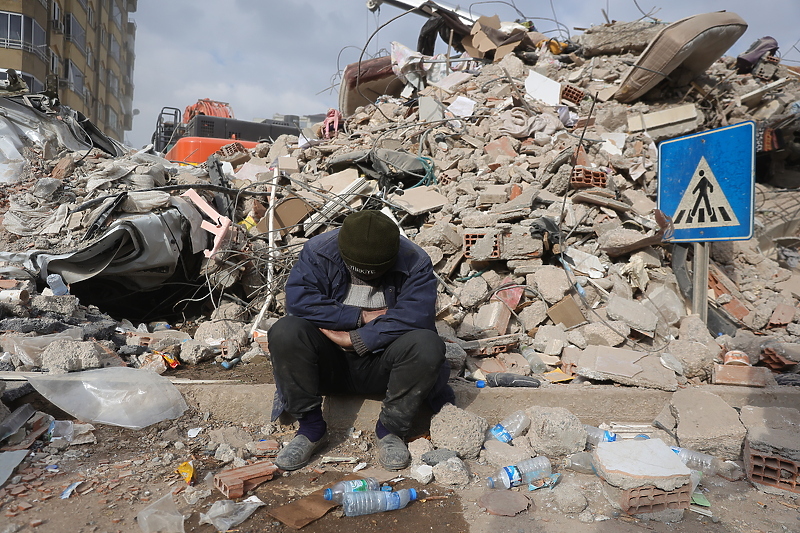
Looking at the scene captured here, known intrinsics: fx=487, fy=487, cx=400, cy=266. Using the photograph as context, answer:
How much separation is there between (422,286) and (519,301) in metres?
1.69

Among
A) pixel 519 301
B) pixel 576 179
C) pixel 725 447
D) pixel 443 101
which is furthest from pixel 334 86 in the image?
pixel 725 447

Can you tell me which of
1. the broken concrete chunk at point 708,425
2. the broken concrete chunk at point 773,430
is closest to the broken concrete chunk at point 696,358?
the broken concrete chunk at point 708,425

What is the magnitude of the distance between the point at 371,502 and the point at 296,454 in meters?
0.52

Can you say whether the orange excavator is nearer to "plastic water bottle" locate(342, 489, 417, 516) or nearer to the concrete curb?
the concrete curb

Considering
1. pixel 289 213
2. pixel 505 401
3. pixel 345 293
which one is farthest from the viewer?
pixel 289 213

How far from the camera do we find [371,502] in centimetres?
214

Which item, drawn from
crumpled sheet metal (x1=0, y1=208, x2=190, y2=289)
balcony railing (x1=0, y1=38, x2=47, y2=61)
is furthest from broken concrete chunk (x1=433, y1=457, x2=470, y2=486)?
balcony railing (x1=0, y1=38, x2=47, y2=61)

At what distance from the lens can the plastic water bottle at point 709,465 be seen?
2.62 m

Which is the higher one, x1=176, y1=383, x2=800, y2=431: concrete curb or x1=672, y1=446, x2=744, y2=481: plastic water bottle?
x1=176, y1=383, x2=800, y2=431: concrete curb

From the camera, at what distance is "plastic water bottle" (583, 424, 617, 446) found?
9.35 ft

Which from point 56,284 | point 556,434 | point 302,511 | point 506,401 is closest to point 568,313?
point 506,401

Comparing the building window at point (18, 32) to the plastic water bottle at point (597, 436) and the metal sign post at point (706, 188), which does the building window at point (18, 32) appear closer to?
the metal sign post at point (706, 188)

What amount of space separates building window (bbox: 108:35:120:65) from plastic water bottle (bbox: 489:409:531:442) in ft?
148

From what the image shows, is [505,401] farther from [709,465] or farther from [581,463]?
[709,465]
